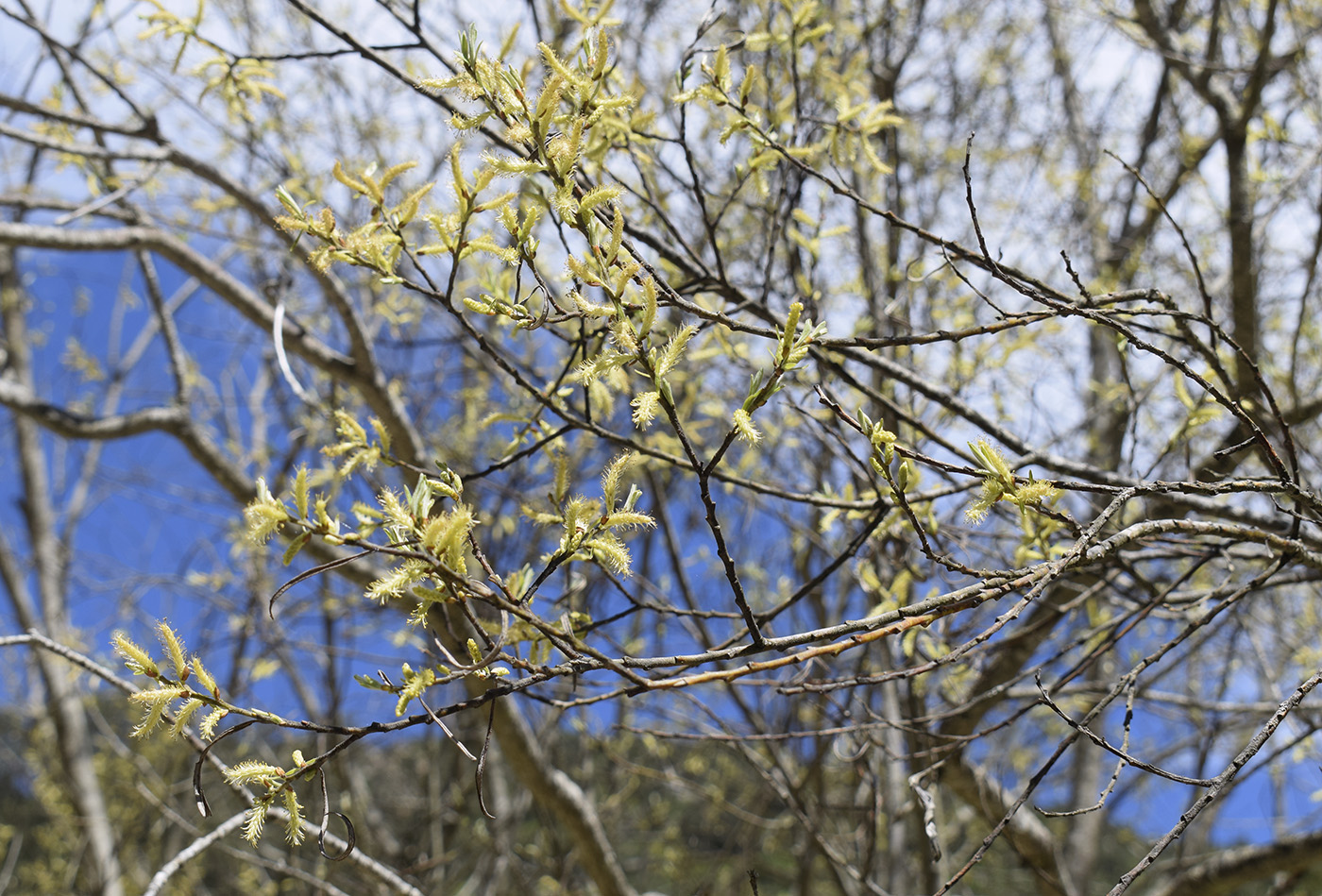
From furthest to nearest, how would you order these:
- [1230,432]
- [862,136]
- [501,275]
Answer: [1230,432], [862,136], [501,275]

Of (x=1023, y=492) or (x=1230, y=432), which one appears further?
(x=1230, y=432)

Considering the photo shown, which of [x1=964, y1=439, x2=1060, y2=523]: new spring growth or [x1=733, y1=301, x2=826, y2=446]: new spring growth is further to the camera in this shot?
[x1=964, y1=439, x2=1060, y2=523]: new spring growth

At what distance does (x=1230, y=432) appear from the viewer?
2201 mm

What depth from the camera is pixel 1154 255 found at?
4445 mm

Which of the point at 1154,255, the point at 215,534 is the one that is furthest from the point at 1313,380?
the point at 215,534

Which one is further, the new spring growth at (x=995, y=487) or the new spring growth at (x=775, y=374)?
the new spring growth at (x=995, y=487)

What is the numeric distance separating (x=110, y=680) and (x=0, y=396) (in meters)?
1.43

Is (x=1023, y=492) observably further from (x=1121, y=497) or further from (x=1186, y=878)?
(x=1186, y=878)

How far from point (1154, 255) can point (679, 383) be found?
2.83 m

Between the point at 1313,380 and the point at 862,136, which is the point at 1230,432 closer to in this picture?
the point at 862,136

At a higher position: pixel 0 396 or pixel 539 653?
pixel 0 396

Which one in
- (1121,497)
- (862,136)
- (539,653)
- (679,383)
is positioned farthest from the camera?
(679,383)

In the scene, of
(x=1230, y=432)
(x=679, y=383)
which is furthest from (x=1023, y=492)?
(x=679, y=383)

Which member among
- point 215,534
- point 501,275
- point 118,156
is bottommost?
point 501,275
